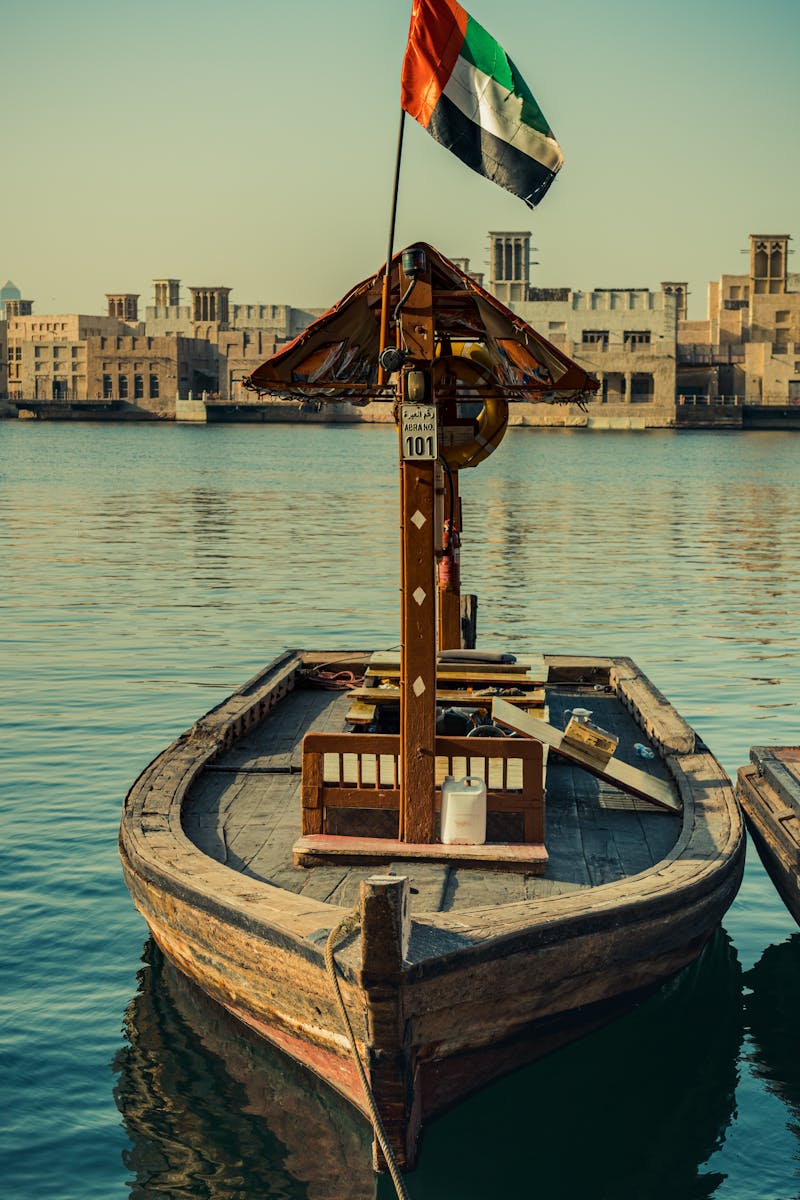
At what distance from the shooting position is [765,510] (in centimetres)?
5781

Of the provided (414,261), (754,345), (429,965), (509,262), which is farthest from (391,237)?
(509,262)

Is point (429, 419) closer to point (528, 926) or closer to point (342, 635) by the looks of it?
point (528, 926)

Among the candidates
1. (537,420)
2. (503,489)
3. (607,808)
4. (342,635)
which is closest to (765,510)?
(503,489)

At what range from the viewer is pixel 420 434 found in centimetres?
912

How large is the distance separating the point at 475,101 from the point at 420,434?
2172 mm

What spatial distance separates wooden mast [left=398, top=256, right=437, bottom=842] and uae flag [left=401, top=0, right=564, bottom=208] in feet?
2.86

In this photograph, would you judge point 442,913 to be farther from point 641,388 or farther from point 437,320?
point 641,388

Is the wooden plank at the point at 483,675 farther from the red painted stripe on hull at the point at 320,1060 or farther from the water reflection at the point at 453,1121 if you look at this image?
the red painted stripe on hull at the point at 320,1060

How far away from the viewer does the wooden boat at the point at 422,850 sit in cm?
745

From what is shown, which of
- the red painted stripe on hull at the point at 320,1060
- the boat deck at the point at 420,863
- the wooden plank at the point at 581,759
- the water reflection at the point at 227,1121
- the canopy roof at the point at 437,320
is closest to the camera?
the red painted stripe on hull at the point at 320,1060

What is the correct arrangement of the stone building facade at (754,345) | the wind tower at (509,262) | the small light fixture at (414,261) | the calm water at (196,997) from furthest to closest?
the wind tower at (509,262) < the stone building facade at (754,345) < the small light fixture at (414,261) < the calm water at (196,997)

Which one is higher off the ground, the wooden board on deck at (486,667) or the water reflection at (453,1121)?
the wooden board on deck at (486,667)

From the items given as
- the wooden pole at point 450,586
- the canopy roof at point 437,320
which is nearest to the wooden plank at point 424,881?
the canopy roof at point 437,320

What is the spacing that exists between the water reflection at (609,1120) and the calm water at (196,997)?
0.7 inches
